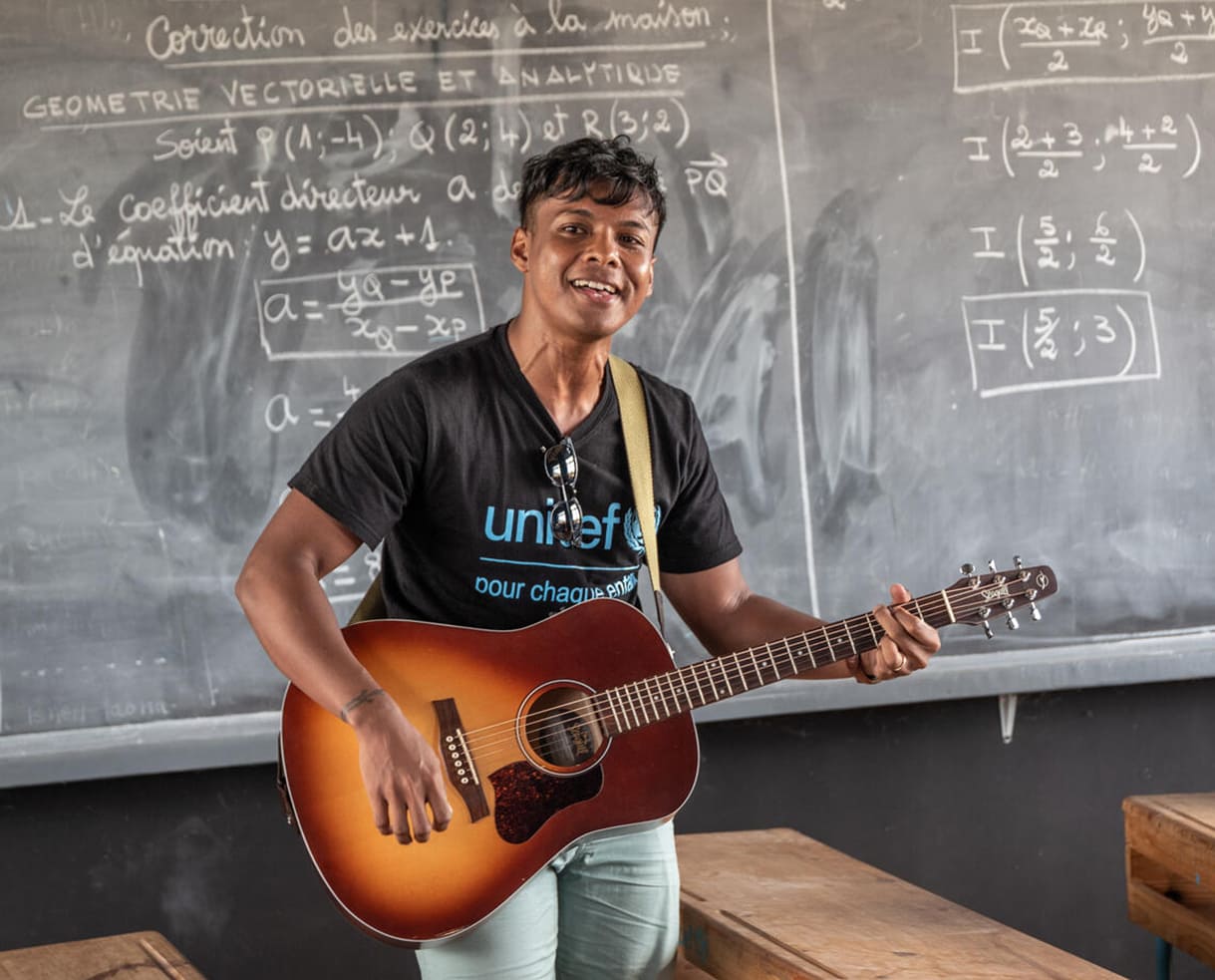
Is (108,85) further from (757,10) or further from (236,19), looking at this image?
(757,10)

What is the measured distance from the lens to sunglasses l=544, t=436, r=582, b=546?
1991mm

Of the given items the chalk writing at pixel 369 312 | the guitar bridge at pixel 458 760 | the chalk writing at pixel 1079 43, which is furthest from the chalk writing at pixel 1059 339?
the guitar bridge at pixel 458 760

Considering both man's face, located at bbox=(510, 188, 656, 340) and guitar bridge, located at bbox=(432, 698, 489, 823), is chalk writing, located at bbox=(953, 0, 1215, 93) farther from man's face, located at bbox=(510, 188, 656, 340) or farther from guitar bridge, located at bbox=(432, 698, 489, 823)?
guitar bridge, located at bbox=(432, 698, 489, 823)

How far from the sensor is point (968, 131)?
3.18 meters

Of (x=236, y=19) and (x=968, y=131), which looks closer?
(x=236, y=19)

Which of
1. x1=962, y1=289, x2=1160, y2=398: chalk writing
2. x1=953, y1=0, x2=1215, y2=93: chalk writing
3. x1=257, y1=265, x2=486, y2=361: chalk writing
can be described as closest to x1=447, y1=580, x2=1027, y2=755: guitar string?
x1=257, y1=265, x2=486, y2=361: chalk writing

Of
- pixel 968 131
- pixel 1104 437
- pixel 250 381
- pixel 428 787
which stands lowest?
pixel 428 787

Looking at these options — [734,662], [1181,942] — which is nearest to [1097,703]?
[1181,942]

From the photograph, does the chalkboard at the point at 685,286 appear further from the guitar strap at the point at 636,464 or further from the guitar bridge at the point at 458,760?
the guitar bridge at the point at 458,760

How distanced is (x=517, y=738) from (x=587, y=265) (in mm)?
651

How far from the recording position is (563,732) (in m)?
1.95

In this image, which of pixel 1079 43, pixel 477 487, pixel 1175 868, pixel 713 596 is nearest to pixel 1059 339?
pixel 1079 43

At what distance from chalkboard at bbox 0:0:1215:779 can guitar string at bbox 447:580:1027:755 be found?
1042 mm

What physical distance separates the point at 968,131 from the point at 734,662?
167 cm
